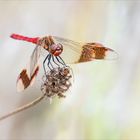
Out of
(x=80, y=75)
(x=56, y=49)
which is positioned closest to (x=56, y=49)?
(x=56, y=49)

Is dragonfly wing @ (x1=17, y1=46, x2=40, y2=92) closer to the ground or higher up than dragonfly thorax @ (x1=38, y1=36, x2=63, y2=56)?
closer to the ground

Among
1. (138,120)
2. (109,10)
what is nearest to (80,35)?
(109,10)

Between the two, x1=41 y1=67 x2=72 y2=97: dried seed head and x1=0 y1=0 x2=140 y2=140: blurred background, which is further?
x1=0 y1=0 x2=140 y2=140: blurred background

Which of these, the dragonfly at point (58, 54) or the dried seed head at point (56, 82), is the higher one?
the dragonfly at point (58, 54)

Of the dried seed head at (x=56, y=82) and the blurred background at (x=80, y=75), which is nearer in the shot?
the dried seed head at (x=56, y=82)

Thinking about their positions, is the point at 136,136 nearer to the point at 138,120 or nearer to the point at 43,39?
the point at 138,120
